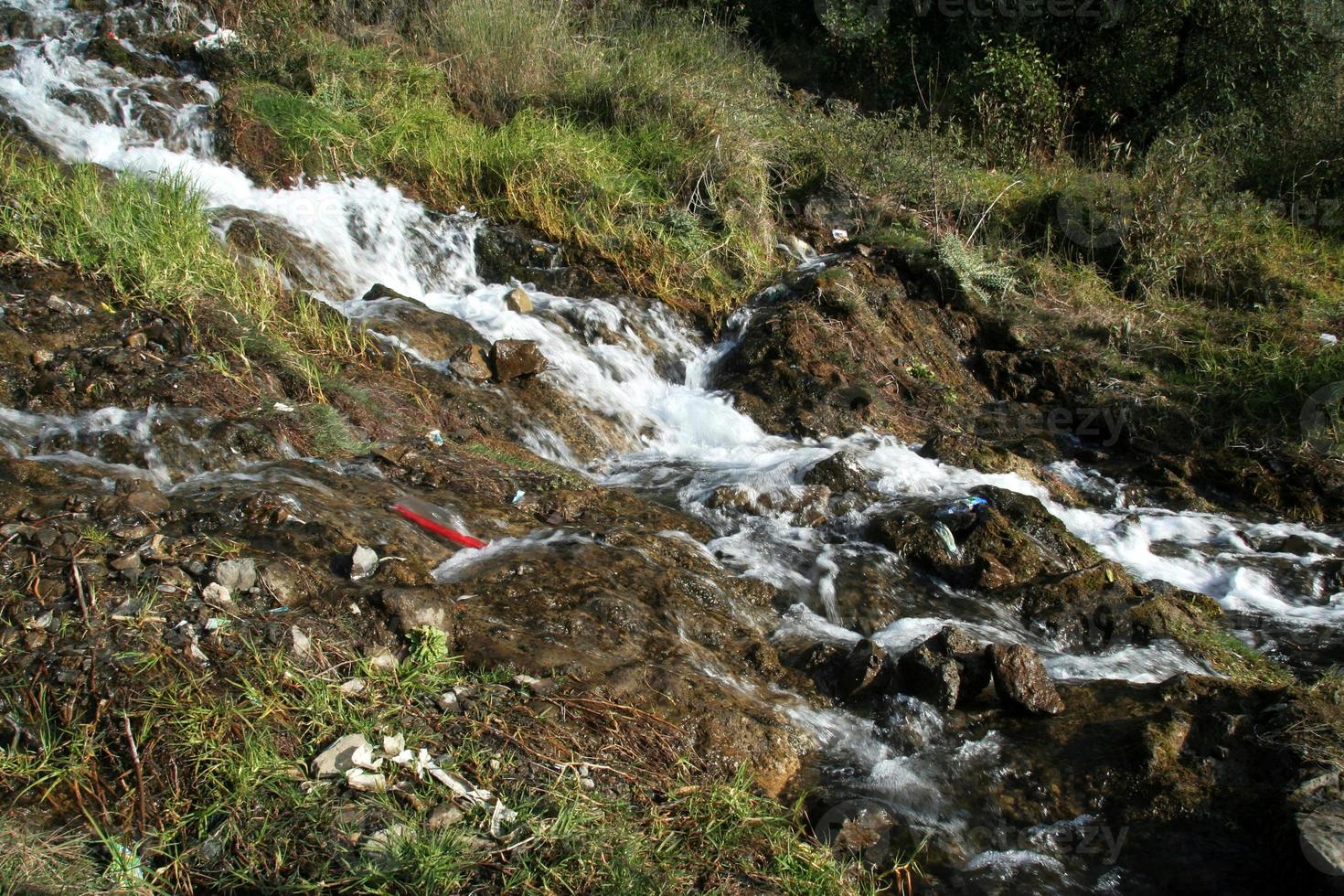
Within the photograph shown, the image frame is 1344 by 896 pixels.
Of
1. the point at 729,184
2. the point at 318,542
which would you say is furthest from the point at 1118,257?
the point at 318,542

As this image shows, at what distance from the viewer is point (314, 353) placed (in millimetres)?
5090

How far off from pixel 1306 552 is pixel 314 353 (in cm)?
552

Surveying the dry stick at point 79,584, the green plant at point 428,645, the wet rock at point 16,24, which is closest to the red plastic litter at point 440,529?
the green plant at point 428,645

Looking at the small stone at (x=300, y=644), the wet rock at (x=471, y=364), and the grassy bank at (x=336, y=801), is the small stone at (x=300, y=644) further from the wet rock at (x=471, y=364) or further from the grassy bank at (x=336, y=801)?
the wet rock at (x=471, y=364)

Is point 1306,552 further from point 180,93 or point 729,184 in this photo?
point 180,93

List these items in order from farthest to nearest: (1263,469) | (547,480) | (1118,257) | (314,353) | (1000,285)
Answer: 1. (1118,257)
2. (1000,285)
3. (1263,469)
4. (314,353)
5. (547,480)

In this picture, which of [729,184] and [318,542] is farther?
[729,184]

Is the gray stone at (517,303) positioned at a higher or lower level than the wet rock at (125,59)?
lower

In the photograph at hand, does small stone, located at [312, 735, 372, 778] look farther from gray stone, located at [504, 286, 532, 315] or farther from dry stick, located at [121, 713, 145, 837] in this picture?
gray stone, located at [504, 286, 532, 315]

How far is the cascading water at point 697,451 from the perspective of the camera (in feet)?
10.8
